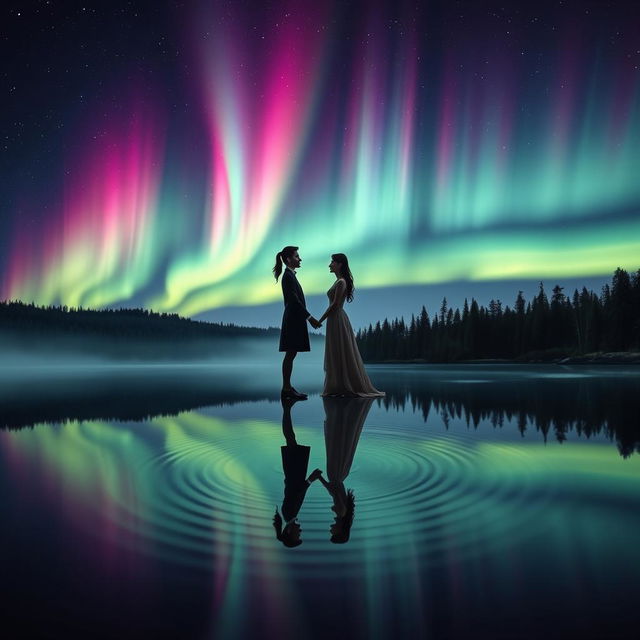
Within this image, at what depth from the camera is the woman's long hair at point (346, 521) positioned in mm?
2434

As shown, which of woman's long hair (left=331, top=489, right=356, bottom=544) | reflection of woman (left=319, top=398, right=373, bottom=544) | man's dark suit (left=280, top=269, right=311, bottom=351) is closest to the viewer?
woman's long hair (left=331, top=489, right=356, bottom=544)

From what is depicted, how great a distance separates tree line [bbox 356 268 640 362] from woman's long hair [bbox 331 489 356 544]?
7768 cm

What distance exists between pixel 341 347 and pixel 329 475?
769cm

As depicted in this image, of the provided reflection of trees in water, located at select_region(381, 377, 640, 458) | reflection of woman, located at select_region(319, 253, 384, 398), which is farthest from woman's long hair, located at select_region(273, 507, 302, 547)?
reflection of woman, located at select_region(319, 253, 384, 398)

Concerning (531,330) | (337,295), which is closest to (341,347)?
(337,295)

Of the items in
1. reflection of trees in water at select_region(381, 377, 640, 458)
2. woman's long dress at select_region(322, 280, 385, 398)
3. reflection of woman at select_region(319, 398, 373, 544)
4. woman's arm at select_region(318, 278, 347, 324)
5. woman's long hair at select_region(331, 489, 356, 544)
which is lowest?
→ reflection of trees in water at select_region(381, 377, 640, 458)

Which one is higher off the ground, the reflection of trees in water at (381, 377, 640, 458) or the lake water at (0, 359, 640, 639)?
the lake water at (0, 359, 640, 639)

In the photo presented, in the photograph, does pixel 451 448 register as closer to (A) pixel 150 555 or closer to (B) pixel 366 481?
(B) pixel 366 481

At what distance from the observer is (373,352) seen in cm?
11969

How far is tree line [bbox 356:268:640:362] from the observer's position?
67062mm

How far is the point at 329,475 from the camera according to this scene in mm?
3828

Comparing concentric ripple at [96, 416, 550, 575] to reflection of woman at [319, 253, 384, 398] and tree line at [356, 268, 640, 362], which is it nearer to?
reflection of woman at [319, 253, 384, 398]

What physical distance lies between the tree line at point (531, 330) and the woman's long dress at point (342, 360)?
7040cm

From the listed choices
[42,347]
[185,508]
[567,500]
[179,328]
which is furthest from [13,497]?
[179,328]
